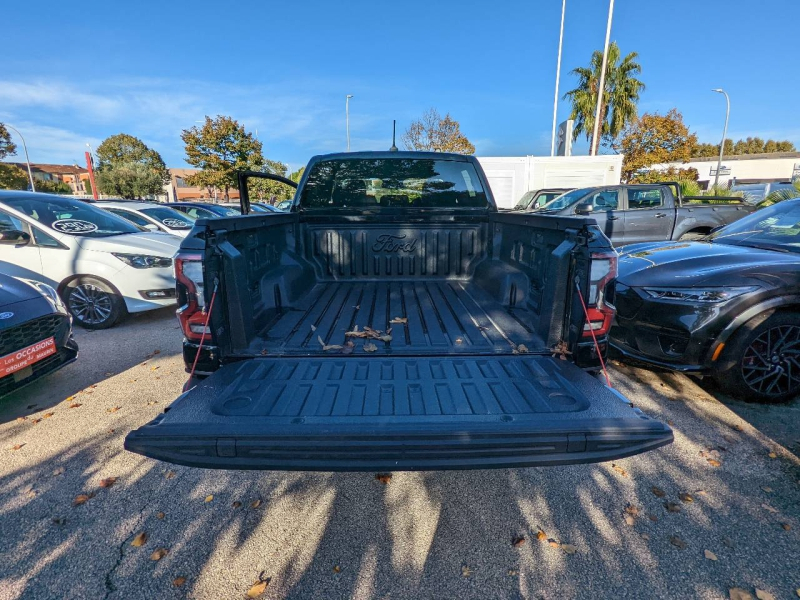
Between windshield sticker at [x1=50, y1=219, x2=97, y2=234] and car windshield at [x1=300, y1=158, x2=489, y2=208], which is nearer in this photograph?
car windshield at [x1=300, y1=158, x2=489, y2=208]

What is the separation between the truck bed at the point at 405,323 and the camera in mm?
2594

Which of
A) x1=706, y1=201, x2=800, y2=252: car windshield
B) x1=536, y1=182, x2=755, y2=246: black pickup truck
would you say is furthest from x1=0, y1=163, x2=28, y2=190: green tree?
x1=706, y1=201, x2=800, y2=252: car windshield

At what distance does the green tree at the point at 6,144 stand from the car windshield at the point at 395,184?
53097mm

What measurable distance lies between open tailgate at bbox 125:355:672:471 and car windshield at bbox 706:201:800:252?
342 centimetres

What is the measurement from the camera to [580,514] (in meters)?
2.37

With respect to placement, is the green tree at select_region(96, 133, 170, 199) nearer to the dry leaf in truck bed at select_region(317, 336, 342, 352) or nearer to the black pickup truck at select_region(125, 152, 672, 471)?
the black pickup truck at select_region(125, 152, 672, 471)

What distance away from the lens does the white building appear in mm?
18078

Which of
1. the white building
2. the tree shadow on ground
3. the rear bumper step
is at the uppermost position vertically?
the white building

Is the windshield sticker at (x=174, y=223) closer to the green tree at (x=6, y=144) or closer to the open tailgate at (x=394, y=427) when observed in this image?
the open tailgate at (x=394, y=427)

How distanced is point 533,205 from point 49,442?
13111 millimetres

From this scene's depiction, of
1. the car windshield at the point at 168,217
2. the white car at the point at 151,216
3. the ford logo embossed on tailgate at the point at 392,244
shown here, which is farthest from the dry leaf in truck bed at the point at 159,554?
the car windshield at the point at 168,217

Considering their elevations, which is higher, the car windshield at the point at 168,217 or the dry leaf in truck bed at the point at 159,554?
the car windshield at the point at 168,217

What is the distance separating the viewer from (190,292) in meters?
2.22

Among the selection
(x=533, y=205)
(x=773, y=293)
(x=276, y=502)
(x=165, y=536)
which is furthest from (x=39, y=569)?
(x=533, y=205)
